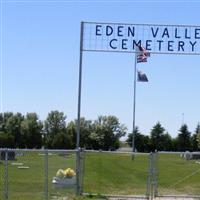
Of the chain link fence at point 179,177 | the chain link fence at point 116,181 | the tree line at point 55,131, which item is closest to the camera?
the chain link fence at point 116,181

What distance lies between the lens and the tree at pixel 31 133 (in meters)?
114

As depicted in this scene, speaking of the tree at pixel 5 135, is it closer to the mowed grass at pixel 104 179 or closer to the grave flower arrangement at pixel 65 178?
the mowed grass at pixel 104 179

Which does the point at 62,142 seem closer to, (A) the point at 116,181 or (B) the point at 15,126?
(B) the point at 15,126

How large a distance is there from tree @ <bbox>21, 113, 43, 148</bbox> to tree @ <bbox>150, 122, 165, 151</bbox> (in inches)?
823

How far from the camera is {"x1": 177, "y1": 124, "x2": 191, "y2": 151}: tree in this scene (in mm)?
118938

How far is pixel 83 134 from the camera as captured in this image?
117438 millimetres

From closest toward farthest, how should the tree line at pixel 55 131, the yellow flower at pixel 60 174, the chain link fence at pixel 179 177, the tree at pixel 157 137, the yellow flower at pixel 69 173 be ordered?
the yellow flower at pixel 60 174, the yellow flower at pixel 69 173, the chain link fence at pixel 179 177, the tree line at pixel 55 131, the tree at pixel 157 137

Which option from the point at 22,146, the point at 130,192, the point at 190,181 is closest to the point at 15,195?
the point at 130,192

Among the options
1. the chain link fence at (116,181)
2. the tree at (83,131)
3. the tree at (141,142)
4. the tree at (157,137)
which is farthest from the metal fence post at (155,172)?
the tree at (157,137)

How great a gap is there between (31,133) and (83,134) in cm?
954

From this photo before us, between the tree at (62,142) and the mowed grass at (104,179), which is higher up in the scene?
the mowed grass at (104,179)

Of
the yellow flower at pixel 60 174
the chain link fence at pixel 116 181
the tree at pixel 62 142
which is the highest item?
the yellow flower at pixel 60 174

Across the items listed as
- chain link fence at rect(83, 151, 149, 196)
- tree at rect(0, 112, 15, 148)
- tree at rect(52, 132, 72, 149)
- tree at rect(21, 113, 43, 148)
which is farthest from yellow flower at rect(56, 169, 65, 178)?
tree at rect(21, 113, 43, 148)

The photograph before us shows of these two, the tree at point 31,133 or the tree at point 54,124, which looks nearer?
the tree at point 31,133
